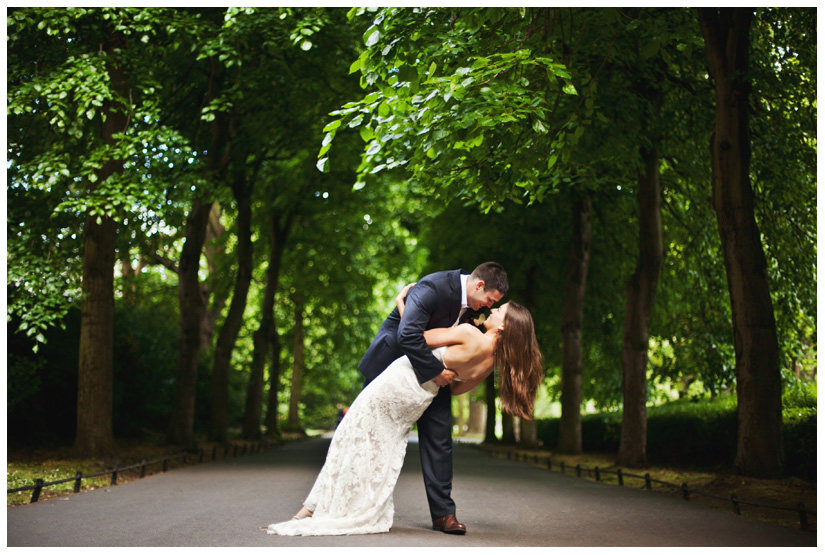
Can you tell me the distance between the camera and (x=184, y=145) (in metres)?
12.1

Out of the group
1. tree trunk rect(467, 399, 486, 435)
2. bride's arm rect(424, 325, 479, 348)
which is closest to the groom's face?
bride's arm rect(424, 325, 479, 348)

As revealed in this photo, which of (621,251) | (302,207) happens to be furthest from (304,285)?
(621,251)

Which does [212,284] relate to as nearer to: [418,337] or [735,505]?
[735,505]

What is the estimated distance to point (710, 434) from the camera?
49.0 feet

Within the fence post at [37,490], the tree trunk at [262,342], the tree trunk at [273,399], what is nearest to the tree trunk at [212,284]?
the tree trunk at [273,399]

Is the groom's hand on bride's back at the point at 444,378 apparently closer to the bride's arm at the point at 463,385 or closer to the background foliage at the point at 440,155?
the bride's arm at the point at 463,385

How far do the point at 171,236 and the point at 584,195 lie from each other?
13490mm

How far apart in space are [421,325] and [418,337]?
0.10 m

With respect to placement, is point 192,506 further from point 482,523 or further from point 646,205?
point 646,205

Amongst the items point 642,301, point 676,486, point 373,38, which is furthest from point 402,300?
point 642,301

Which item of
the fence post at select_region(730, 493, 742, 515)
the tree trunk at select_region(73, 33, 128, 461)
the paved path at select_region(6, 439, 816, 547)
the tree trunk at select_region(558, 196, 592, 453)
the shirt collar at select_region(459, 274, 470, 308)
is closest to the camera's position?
the paved path at select_region(6, 439, 816, 547)

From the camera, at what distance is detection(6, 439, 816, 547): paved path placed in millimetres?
5605

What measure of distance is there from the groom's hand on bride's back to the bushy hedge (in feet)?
22.7

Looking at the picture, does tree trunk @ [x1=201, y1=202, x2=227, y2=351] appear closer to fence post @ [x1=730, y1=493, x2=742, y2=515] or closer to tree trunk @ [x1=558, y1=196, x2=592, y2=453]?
tree trunk @ [x1=558, y1=196, x2=592, y2=453]
